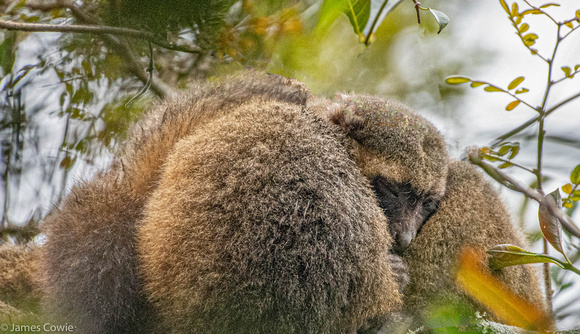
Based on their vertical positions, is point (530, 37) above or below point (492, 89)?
above

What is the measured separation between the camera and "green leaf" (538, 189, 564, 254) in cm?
231

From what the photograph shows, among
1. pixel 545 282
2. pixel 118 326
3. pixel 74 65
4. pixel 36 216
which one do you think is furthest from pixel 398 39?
pixel 36 216

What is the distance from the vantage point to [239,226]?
204 centimetres

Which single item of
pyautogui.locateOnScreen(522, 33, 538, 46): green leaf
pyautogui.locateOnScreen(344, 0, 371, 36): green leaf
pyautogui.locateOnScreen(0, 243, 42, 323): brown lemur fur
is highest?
pyautogui.locateOnScreen(344, 0, 371, 36): green leaf

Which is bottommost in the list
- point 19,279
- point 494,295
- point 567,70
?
point 19,279

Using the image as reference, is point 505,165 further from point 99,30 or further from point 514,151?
point 99,30

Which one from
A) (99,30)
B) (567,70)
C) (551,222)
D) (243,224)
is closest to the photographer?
(243,224)

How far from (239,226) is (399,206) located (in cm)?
101

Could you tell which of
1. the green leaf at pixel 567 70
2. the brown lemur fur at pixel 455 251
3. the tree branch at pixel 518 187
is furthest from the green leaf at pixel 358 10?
the tree branch at pixel 518 187

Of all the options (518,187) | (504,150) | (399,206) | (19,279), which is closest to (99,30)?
(19,279)

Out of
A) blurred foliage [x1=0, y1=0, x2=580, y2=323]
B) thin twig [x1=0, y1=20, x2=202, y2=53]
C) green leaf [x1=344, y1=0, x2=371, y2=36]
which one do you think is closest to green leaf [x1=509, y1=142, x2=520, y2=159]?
blurred foliage [x1=0, y1=0, x2=580, y2=323]

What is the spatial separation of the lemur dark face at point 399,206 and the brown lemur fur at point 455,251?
8.9 inches

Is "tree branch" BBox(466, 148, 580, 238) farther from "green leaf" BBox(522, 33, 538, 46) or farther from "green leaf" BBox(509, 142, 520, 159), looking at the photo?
"green leaf" BBox(522, 33, 538, 46)

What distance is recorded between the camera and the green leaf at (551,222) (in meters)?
2.31
